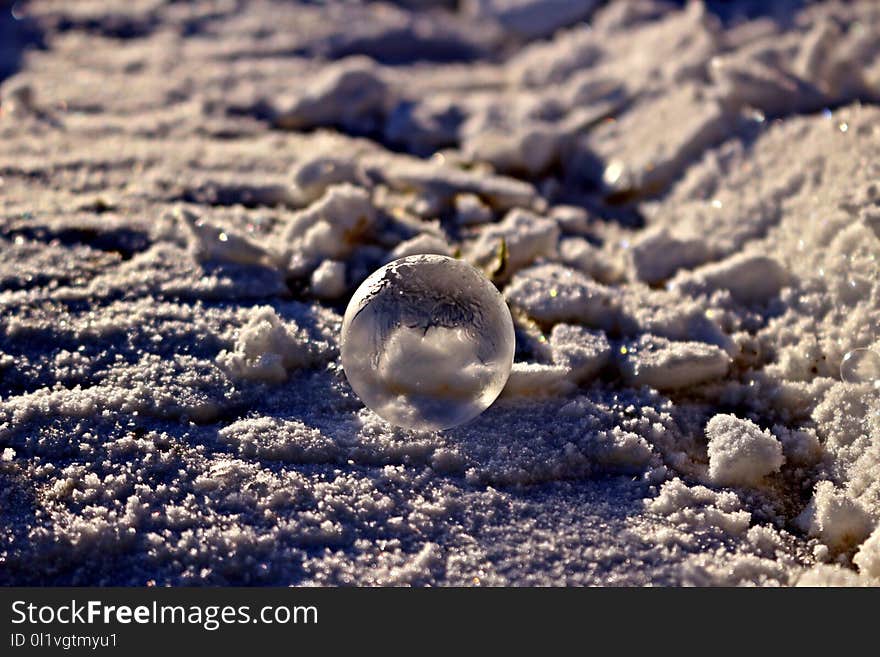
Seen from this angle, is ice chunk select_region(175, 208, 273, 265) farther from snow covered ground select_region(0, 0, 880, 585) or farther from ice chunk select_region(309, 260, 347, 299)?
ice chunk select_region(309, 260, 347, 299)

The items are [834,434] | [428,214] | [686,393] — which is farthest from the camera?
[428,214]

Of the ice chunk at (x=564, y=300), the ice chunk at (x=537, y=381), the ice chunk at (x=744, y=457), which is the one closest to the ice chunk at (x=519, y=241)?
the ice chunk at (x=564, y=300)

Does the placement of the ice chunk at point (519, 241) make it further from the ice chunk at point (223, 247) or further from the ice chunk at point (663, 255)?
the ice chunk at point (223, 247)

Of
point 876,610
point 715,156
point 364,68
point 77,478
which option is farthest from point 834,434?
point 364,68

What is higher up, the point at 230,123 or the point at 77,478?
the point at 230,123

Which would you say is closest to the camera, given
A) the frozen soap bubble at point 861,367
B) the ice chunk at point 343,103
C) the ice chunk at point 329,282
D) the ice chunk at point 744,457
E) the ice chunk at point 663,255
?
the ice chunk at point 744,457

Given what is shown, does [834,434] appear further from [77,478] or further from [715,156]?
[77,478]

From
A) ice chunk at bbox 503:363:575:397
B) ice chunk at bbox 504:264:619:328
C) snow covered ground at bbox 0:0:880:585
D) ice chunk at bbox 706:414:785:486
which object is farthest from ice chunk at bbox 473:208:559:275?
ice chunk at bbox 706:414:785:486
